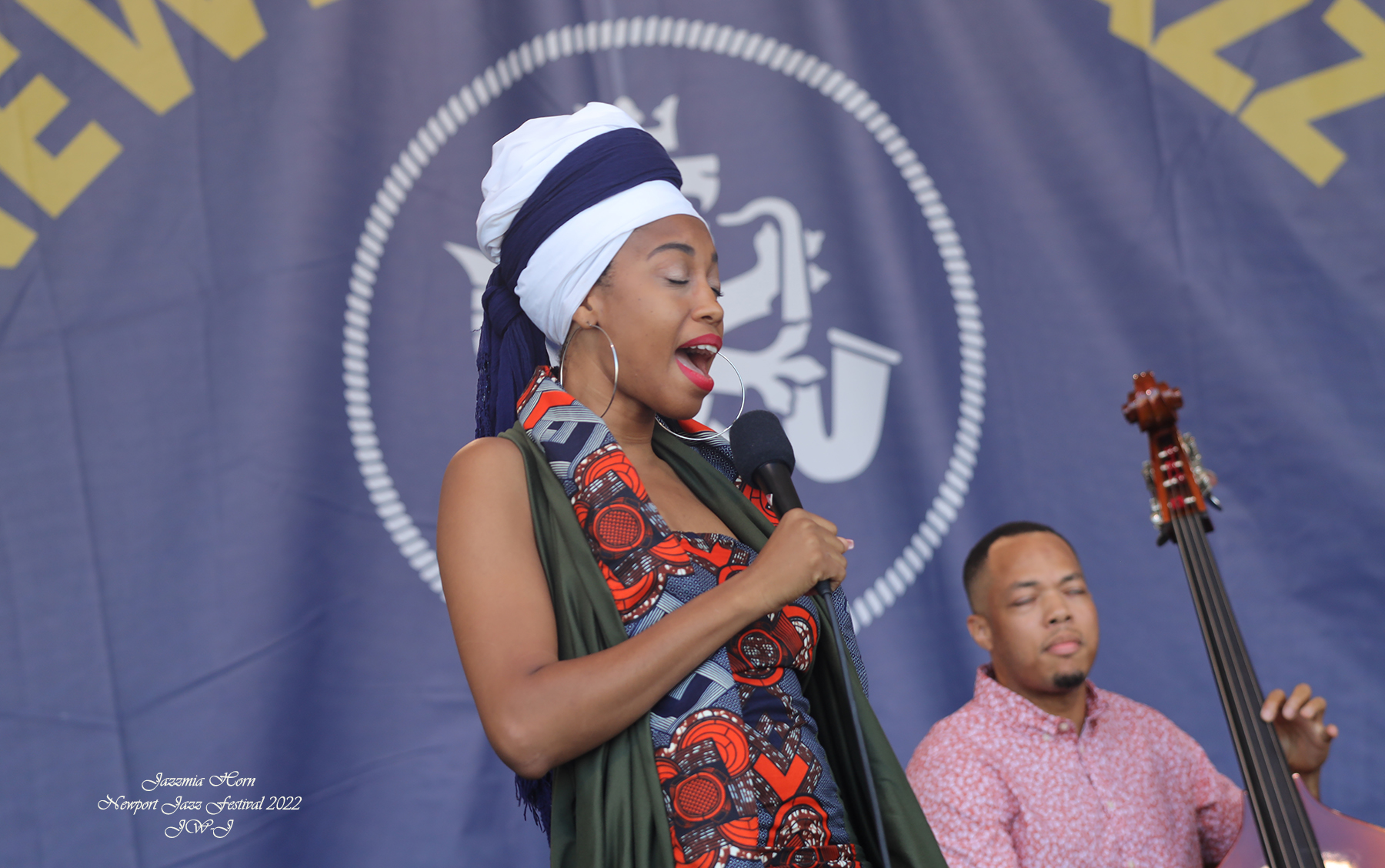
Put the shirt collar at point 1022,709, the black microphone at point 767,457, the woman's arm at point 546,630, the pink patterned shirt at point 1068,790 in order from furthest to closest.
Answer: the shirt collar at point 1022,709, the pink patterned shirt at point 1068,790, the black microphone at point 767,457, the woman's arm at point 546,630

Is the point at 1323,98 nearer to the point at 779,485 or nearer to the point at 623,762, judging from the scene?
the point at 779,485

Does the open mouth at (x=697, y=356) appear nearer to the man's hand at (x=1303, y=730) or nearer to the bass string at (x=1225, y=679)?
the bass string at (x=1225, y=679)

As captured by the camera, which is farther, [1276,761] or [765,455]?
[1276,761]

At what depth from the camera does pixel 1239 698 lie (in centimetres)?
163

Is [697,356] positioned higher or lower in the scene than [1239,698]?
higher

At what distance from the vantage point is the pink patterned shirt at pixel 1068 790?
74.6 inches

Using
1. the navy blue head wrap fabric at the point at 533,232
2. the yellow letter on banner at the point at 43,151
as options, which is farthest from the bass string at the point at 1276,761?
the yellow letter on banner at the point at 43,151

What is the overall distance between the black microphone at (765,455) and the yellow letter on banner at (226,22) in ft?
5.39

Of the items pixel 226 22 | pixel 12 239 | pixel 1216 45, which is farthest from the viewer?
pixel 1216 45

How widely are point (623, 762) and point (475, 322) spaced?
1461mm

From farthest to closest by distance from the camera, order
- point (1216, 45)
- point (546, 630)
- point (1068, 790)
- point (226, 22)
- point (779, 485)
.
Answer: point (1216, 45) < point (226, 22) < point (1068, 790) < point (779, 485) < point (546, 630)

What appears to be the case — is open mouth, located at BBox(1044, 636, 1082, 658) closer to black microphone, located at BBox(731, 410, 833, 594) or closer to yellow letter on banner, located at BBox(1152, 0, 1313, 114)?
black microphone, located at BBox(731, 410, 833, 594)

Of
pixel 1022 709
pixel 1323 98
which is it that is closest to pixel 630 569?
pixel 1022 709

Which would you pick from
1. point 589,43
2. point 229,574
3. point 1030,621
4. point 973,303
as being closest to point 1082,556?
point 1030,621
